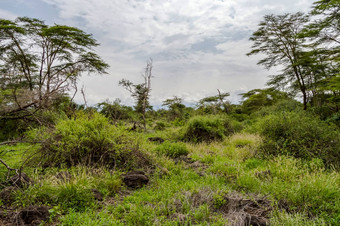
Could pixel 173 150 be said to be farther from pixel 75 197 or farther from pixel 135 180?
pixel 75 197

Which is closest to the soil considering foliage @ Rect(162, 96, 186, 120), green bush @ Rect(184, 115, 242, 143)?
green bush @ Rect(184, 115, 242, 143)

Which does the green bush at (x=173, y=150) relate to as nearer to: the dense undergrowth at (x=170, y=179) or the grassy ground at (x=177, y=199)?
the dense undergrowth at (x=170, y=179)

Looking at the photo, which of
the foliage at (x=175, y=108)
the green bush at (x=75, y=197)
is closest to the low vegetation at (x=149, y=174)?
the green bush at (x=75, y=197)

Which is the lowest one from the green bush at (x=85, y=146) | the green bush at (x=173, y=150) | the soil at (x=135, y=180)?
the soil at (x=135, y=180)

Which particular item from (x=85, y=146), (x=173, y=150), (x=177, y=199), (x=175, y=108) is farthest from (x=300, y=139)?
(x=175, y=108)

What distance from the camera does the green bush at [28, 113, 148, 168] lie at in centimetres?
508

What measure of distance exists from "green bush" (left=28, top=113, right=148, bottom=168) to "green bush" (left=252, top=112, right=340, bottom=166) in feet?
15.6

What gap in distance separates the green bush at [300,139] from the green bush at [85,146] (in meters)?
4.75

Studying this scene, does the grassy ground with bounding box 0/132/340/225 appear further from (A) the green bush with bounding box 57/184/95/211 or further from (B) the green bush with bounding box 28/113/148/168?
(B) the green bush with bounding box 28/113/148/168

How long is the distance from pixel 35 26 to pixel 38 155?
45.0 ft

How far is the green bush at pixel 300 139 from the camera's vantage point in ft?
19.7

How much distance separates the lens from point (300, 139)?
6609 millimetres

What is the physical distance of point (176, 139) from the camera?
1112 centimetres

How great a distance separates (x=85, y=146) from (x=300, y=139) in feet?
22.0
